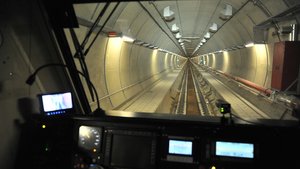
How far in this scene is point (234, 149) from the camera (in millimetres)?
3252

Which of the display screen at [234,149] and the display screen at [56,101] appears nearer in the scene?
the display screen at [234,149]

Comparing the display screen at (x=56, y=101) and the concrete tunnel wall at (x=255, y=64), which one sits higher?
the concrete tunnel wall at (x=255, y=64)

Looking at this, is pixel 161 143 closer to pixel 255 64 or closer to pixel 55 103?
pixel 55 103

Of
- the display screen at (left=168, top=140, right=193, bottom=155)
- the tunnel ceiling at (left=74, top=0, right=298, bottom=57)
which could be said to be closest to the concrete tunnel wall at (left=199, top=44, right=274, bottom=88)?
the tunnel ceiling at (left=74, top=0, right=298, bottom=57)

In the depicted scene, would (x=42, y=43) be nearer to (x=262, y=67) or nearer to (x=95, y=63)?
(x=95, y=63)

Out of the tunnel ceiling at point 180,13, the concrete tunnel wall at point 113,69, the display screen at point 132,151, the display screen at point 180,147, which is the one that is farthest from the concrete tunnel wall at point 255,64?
the display screen at point 132,151

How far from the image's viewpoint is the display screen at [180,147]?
130 inches

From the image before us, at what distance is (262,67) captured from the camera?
1456 cm

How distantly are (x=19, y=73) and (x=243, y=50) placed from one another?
16227 mm

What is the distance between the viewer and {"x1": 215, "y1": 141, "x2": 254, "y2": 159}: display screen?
3230mm

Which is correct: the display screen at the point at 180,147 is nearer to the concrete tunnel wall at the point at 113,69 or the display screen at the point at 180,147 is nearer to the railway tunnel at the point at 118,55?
the railway tunnel at the point at 118,55

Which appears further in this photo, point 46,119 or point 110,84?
point 110,84

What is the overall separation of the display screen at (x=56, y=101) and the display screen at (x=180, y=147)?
4.03 feet

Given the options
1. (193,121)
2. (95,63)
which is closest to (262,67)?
(95,63)
